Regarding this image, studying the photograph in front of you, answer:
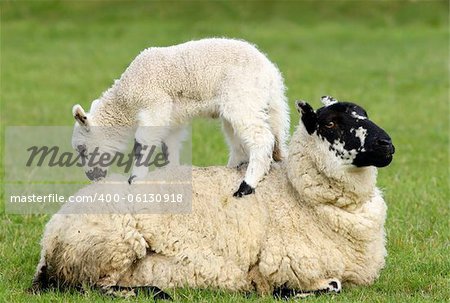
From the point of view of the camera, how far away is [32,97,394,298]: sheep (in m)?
6.70

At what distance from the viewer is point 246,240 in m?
6.81

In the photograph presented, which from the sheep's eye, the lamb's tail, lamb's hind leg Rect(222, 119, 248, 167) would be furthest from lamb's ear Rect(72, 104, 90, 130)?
the sheep's eye

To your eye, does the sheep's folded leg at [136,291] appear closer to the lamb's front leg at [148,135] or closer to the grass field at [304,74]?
the grass field at [304,74]

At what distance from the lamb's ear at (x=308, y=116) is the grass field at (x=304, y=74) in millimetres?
1176

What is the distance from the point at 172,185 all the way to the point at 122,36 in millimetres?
24434

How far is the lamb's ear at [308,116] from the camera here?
6.89m

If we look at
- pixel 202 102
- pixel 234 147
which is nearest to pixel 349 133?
pixel 234 147

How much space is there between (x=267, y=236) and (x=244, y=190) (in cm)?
40

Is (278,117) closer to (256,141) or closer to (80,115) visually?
(256,141)

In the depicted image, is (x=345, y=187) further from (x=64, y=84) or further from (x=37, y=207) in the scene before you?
(x=64, y=84)

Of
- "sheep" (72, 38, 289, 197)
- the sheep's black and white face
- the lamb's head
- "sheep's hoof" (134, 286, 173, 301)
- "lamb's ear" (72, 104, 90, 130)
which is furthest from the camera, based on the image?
the lamb's head

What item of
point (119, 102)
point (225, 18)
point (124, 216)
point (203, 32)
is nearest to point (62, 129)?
point (119, 102)

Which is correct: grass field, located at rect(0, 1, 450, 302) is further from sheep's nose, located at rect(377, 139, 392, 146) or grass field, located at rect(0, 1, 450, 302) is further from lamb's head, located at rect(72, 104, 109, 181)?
sheep's nose, located at rect(377, 139, 392, 146)

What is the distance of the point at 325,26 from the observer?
33.6 m
